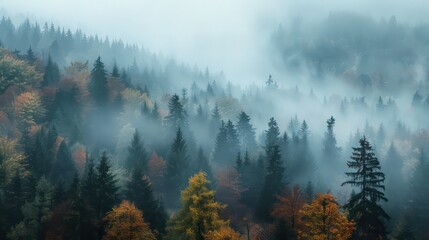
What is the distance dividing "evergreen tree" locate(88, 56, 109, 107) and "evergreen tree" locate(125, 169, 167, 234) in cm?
5532

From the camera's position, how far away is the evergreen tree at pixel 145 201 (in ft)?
214

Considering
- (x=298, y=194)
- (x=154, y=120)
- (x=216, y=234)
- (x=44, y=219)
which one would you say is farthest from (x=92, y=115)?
(x=216, y=234)

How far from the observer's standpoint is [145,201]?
2601 inches

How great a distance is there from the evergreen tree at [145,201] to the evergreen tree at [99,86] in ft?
181

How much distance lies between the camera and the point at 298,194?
6788 centimetres

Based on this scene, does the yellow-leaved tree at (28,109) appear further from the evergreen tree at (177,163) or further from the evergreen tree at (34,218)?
the evergreen tree at (34,218)

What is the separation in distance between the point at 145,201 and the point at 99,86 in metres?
62.5

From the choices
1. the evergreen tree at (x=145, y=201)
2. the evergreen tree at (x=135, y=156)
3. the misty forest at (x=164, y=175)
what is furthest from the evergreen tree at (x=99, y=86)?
the evergreen tree at (x=145, y=201)

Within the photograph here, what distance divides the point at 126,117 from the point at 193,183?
6929cm

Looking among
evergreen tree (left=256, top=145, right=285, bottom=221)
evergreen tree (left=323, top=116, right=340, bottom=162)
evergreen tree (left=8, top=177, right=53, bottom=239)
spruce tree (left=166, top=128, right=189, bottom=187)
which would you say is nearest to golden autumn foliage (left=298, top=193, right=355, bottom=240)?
evergreen tree (left=256, top=145, right=285, bottom=221)

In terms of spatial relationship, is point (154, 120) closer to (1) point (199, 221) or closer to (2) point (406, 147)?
(1) point (199, 221)

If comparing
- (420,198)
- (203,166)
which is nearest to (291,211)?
(203,166)

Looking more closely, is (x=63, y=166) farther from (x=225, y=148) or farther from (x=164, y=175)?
(x=225, y=148)

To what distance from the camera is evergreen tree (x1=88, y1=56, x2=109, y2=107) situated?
388ft
